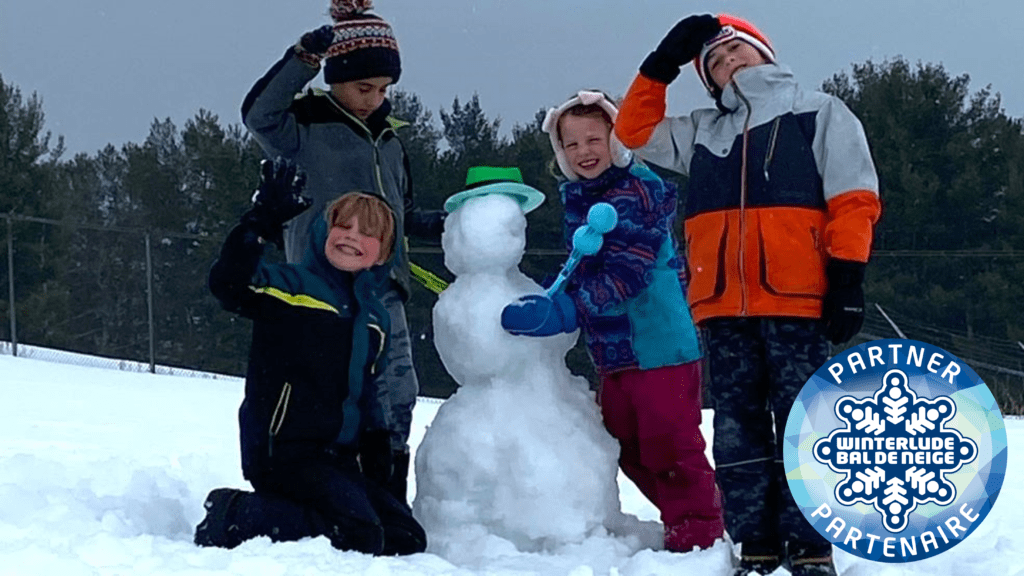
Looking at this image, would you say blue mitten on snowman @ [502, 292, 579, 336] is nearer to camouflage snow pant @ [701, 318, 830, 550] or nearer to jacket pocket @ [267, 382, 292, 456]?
camouflage snow pant @ [701, 318, 830, 550]

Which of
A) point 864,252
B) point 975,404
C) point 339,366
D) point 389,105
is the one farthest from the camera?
point 389,105

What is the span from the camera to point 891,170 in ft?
67.4

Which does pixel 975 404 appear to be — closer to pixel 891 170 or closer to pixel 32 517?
pixel 32 517

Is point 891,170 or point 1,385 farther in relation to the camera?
point 891,170

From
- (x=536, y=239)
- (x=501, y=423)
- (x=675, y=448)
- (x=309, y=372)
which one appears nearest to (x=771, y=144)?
(x=675, y=448)

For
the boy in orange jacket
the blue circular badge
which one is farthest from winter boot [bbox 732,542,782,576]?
the blue circular badge

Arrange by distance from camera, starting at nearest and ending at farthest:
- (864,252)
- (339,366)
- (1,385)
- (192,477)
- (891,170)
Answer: (864,252)
(339,366)
(192,477)
(1,385)
(891,170)

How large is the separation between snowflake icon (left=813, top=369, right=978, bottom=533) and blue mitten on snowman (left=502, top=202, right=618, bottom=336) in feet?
2.69

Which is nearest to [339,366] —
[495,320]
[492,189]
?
[495,320]

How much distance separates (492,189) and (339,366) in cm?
70

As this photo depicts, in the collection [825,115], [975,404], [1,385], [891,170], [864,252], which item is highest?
[891,170]

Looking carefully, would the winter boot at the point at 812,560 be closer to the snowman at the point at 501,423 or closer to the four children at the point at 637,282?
the four children at the point at 637,282

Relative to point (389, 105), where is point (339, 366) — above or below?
below

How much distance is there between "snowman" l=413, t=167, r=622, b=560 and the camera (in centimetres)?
299
